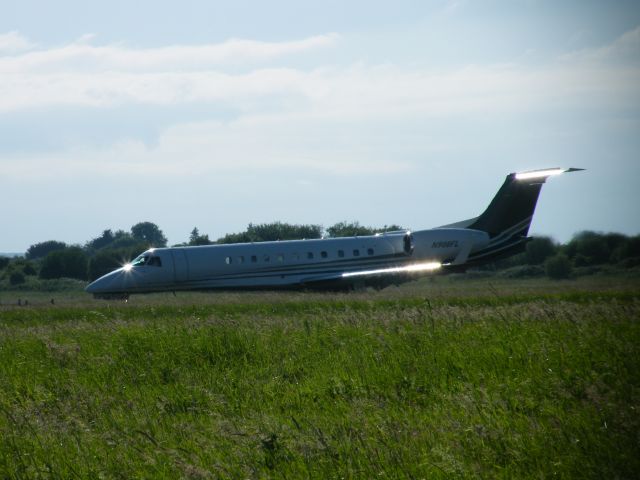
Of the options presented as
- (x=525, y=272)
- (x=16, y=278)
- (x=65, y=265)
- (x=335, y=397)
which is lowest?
(x=335, y=397)

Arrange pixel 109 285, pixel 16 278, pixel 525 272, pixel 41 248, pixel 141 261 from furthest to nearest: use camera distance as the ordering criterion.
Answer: pixel 41 248, pixel 16 278, pixel 525 272, pixel 141 261, pixel 109 285

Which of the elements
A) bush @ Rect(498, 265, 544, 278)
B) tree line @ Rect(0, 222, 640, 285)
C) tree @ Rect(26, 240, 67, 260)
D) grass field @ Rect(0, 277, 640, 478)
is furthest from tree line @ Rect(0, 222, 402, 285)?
tree @ Rect(26, 240, 67, 260)

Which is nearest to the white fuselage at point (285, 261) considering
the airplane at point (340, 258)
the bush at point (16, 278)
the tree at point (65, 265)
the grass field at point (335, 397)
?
the airplane at point (340, 258)

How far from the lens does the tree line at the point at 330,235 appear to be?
1355 inches

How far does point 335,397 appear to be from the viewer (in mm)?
10703

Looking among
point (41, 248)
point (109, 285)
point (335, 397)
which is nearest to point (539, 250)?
point (109, 285)

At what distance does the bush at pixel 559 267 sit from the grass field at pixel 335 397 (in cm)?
2397

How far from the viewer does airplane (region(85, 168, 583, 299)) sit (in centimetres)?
3556

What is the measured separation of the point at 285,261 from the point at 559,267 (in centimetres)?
1249

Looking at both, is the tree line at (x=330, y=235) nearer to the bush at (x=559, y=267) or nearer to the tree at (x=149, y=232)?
the bush at (x=559, y=267)

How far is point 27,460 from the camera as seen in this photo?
27.1 feet

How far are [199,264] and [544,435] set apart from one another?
28.8 metres

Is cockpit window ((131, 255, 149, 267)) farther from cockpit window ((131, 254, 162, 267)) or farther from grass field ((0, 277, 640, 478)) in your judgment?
grass field ((0, 277, 640, 478))

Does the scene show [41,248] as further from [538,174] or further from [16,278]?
[538,174]
